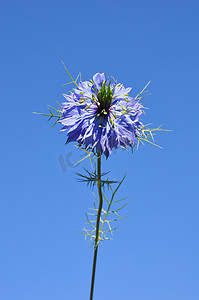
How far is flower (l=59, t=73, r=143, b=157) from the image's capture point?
2.32m

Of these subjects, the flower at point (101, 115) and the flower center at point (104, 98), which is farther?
the flower center at point (104, 98)

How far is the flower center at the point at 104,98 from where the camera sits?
8.05ft

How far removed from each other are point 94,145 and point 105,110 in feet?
1.03

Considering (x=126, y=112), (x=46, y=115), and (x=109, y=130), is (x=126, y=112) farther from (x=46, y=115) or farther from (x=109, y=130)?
(x=46, y=115)

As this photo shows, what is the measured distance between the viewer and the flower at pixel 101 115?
2322mm

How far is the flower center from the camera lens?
245 centimetres

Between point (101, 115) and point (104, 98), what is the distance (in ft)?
0.37

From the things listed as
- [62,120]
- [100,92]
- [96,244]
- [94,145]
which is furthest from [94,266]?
[100,92]

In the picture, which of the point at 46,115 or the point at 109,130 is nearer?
the point at 109,130

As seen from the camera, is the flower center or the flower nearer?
the flower

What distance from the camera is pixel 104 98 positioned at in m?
2.46

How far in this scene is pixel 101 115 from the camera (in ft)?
8.05

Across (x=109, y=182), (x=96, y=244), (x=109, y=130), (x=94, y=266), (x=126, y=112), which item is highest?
(x=126, y=112)

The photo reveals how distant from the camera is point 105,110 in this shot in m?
2.48
